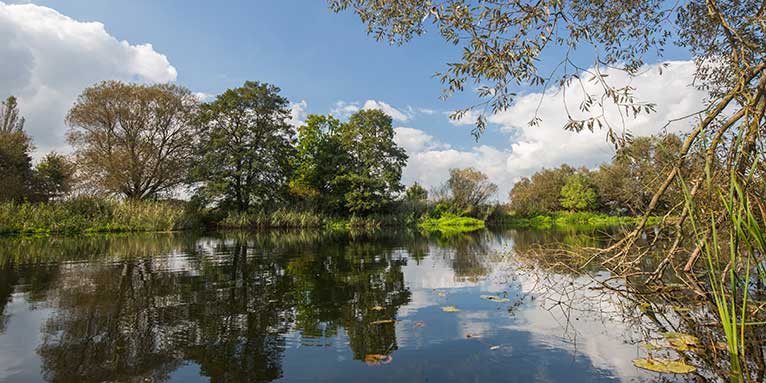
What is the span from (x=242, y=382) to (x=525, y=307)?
141 inches

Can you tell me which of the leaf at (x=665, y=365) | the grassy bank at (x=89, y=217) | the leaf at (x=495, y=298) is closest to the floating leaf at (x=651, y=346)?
the leaf at (x=665, y=365)

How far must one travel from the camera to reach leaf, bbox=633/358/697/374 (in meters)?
2.78

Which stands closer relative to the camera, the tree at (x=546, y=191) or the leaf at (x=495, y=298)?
the leaf at (x=495, y=298)

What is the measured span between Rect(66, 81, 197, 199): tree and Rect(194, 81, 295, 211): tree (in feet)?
5.56

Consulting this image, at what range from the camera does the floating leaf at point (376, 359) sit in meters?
3.17

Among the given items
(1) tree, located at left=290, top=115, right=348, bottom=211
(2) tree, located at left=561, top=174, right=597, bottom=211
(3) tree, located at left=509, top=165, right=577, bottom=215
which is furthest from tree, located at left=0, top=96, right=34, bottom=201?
(2) tree, located at left=561, top=174, right=597, bottom=211

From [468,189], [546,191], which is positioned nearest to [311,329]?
[468,189]

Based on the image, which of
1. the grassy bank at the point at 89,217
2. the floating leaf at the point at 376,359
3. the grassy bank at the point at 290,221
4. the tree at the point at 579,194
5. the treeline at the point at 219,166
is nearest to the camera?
the floating leaf at the point at 376,359

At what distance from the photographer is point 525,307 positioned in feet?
16.3

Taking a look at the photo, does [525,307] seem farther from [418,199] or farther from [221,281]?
[418,199]

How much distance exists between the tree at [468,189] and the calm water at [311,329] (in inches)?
1249

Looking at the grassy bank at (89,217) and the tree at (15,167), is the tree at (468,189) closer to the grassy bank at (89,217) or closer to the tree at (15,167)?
the grassy bank at (89,217)

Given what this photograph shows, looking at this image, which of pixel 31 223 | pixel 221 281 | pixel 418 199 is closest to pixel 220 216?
pixel 31 223

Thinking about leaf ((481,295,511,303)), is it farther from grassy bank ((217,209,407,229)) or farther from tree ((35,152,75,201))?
tree ((35,152,75,201))
